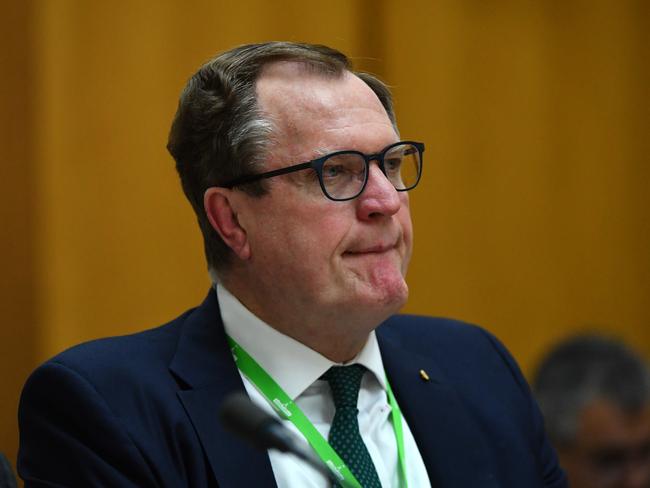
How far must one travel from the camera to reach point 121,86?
3.68m

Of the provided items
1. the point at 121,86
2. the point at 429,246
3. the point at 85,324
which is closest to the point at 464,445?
the point at 85,324

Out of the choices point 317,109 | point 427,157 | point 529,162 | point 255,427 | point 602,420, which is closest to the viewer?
point 255,427

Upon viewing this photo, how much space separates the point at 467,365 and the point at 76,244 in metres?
1.63

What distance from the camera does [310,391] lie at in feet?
7.32

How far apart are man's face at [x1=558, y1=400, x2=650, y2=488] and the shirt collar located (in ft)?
1.65

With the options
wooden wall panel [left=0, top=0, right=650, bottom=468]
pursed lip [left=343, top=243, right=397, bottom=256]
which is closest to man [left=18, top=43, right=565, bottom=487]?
pursed lip [left=343, top=243, right=397, bottom=256]

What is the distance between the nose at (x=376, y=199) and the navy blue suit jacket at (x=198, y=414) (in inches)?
16.7

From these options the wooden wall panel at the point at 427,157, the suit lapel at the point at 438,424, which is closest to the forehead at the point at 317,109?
the suit lapel at the point at 438,424

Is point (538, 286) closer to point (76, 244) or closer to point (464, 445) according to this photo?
point (76, 244)

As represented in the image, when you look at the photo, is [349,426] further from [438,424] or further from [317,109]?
[317,109]

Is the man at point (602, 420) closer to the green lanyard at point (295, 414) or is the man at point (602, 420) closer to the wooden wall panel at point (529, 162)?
the green lanyard at point (295, 414)

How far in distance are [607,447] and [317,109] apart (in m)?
0.98

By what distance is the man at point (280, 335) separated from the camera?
2035mm

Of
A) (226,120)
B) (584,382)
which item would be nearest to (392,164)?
(226,120)
